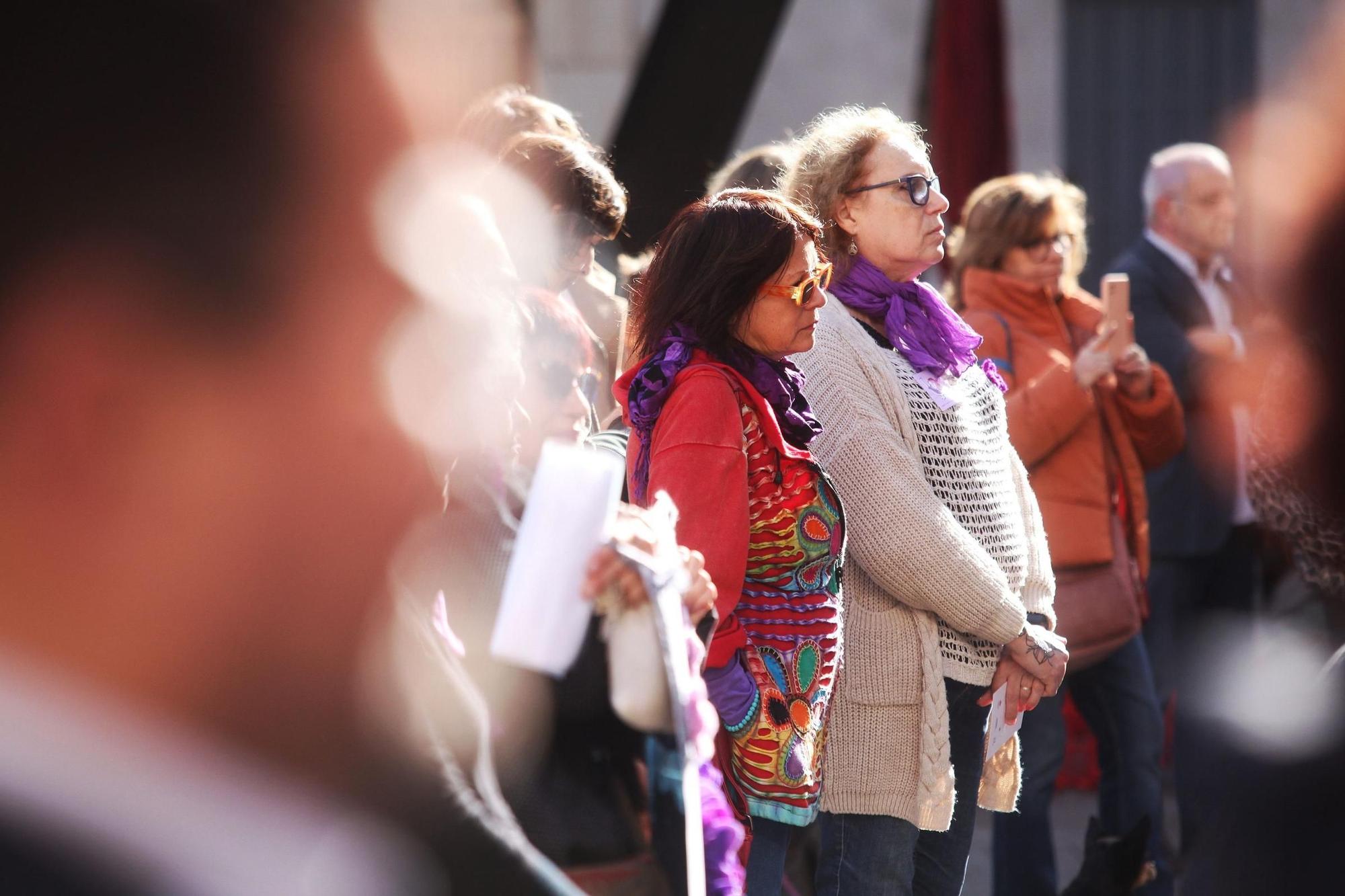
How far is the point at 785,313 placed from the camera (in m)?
2.25

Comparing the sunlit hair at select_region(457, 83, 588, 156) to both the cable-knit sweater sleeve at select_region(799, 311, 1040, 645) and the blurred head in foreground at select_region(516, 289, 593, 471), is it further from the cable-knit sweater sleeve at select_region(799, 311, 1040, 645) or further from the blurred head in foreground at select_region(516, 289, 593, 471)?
the cable-knit sweater sleeve at select_region(799, 311, 1040, 645)

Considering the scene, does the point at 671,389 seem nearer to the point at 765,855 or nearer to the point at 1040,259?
the point at 765,855

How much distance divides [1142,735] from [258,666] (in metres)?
2.88

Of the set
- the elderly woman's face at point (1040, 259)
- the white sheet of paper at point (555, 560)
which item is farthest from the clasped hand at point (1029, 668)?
the white sheet of paper at point (555, 560)

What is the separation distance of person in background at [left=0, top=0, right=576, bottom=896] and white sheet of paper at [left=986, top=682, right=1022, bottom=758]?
63.5 inches

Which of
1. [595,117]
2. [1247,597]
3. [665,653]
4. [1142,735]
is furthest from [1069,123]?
[665,653]

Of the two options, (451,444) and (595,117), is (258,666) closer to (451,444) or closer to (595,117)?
(451,444)

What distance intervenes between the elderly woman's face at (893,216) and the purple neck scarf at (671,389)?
17.2 inches

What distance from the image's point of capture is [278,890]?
1.07 m

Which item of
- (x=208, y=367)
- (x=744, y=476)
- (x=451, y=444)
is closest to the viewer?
(x=208, y=367)

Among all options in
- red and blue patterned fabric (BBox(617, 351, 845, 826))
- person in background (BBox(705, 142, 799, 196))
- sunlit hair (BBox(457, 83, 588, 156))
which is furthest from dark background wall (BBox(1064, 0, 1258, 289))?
red and blue patterned fabric (BBox(617, 351, 845, 826))

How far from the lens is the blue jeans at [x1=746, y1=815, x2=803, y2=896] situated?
226 cm

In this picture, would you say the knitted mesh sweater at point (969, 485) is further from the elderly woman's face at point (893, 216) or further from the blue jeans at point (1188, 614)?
the blue jeans at point (1188, 614)

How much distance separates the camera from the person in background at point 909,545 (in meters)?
2.38
